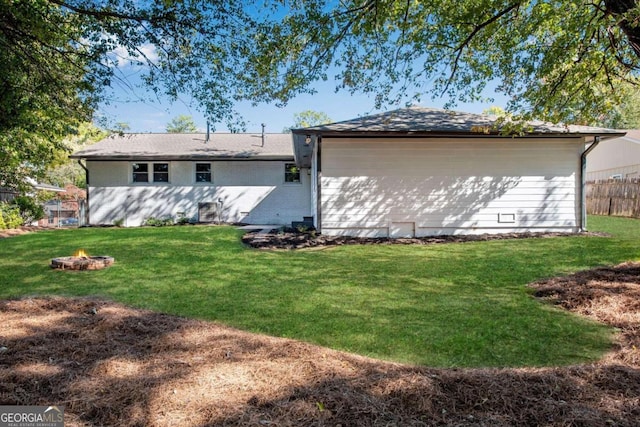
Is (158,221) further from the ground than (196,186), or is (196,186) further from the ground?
(196,186)

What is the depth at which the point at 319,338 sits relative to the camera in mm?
3514

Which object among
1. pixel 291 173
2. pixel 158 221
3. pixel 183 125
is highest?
pixel 183 125

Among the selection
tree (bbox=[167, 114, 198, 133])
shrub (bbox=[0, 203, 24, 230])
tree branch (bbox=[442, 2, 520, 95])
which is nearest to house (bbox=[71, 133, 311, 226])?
shrub (bbox=[0, 203, 24, 230])

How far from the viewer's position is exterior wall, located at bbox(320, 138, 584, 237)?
34.9ft

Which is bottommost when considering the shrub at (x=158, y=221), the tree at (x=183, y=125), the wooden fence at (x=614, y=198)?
the shrub at (x=158, y=221)

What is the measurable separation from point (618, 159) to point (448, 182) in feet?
61.1

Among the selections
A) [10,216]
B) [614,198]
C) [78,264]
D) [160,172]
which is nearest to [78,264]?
[78,264]

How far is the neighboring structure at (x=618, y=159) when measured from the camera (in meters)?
21.0

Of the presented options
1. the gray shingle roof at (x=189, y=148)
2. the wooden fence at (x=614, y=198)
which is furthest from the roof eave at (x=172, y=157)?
the wooden fence at (x=614, y=198)

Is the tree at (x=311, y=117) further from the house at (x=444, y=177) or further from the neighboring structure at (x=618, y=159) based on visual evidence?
the house at (x=444, y=177)

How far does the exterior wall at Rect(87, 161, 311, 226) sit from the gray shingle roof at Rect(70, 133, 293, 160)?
0.38m

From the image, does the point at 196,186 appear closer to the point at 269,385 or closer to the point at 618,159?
the point at 269,385

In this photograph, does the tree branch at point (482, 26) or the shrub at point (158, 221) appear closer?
the tree branch at point (482, 26)

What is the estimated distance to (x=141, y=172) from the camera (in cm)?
1647
